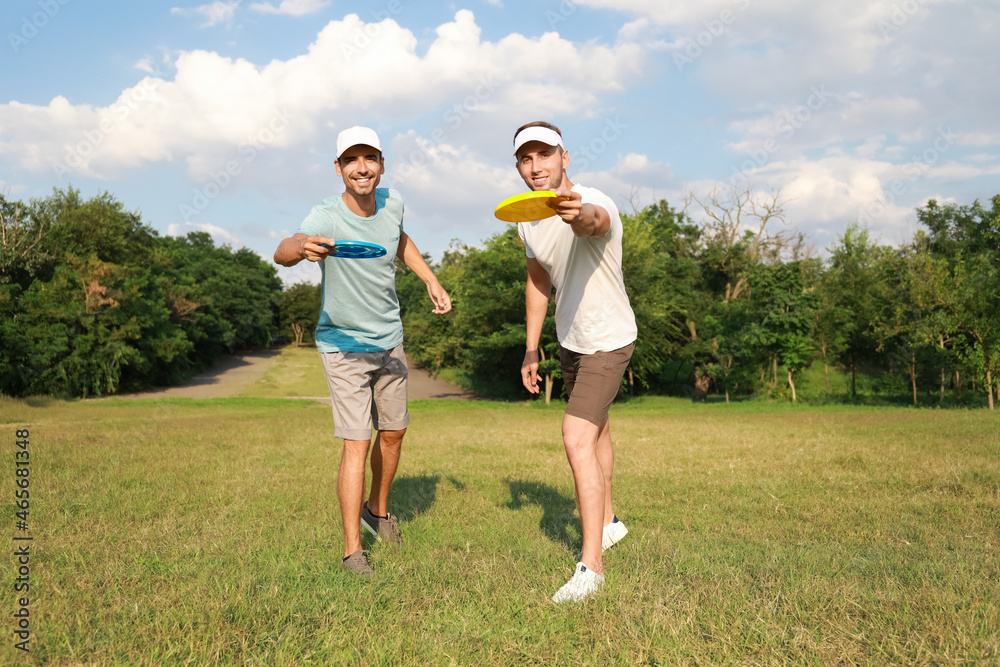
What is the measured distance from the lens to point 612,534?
477cm

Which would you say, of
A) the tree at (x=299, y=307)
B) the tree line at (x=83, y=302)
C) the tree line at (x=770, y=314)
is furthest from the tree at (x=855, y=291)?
the tree at (x=299, y=307)

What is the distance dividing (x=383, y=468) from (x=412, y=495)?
1682 mm

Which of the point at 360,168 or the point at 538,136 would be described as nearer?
the point at 538,136

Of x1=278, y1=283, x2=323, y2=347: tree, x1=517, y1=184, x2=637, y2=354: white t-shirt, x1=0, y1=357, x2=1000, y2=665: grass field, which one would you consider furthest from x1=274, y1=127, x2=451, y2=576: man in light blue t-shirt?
x1=278, y1=283, x2=323, y2=347: tree

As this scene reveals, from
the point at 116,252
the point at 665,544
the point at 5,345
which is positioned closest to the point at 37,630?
the point at 665,544

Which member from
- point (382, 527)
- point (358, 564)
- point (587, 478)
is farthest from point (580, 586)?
point (382, 527)

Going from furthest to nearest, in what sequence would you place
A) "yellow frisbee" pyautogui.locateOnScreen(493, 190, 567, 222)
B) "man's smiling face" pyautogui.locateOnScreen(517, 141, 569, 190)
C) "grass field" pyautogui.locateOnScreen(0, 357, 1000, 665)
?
"man's smiling face" pyautogui.locateOnScreen(517, 141, 569, 190) → "yellow frisbee" pyautogui.locateOnScreen(493, 190, 567, 222) → "grass field" pyautogui.locateOnScreen(0, 357, 1000, 665)

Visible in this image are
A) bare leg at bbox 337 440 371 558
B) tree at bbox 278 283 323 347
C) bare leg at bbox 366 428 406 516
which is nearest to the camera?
bare leg at bbox 337 440 371 558

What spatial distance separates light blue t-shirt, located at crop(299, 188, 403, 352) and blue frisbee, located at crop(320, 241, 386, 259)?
0.13m

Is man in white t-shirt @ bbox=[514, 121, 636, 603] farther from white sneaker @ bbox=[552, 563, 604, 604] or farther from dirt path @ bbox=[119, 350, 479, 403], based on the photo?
dirt path @ bbox=[119, 350, 479, 403]

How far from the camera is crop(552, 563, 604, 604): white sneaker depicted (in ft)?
11.5

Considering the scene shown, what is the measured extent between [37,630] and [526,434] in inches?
457

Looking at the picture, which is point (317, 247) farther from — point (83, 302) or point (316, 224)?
point (83, 302)

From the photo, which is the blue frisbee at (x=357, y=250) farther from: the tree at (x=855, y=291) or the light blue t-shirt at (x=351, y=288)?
the tree at (x=855, y=291)
